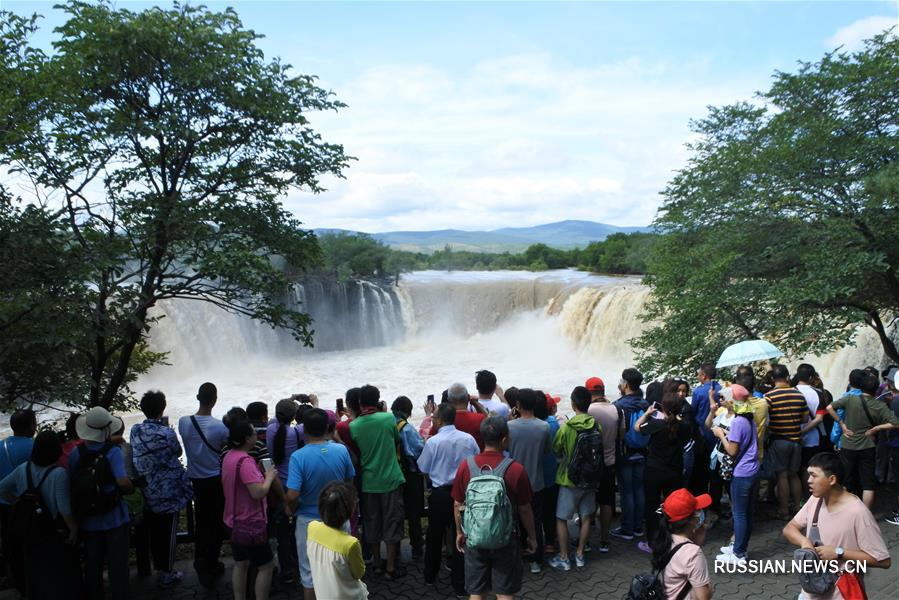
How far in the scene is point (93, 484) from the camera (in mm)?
4414

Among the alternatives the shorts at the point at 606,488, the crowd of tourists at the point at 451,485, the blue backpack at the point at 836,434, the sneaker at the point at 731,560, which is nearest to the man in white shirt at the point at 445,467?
the crowd of tourists at the point at 451,485

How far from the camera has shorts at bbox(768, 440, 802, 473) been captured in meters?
6.48

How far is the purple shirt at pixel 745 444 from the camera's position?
5.54 m

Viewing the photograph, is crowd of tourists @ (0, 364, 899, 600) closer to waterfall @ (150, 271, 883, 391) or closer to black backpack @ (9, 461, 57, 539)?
black backpack @ (9, 461, 57, 539)

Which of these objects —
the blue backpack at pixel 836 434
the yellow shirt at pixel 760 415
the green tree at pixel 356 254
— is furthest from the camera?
the green tree at pixel 356 254

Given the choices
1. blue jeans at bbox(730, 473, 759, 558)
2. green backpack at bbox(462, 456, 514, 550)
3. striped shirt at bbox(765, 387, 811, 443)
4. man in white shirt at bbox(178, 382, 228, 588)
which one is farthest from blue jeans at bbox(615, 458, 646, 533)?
man in white shirt at bbox(178, 382, 228, 588)

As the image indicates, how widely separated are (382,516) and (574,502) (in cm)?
173

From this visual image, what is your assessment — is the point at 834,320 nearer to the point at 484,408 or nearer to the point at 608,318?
the point at 484,408

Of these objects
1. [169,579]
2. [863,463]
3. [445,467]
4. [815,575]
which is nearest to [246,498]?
[445,467]

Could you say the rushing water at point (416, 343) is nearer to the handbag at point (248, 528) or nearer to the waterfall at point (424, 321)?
the waterfall at point (424, 321)

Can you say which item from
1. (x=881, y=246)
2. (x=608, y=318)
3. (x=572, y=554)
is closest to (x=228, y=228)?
(x=572, y=554)

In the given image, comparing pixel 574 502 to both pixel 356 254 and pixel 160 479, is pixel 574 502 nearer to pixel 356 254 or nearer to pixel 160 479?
pixel 160 479

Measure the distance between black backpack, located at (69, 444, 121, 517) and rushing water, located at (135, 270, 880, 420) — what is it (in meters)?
14.6

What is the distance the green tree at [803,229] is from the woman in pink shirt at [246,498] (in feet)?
27.4
